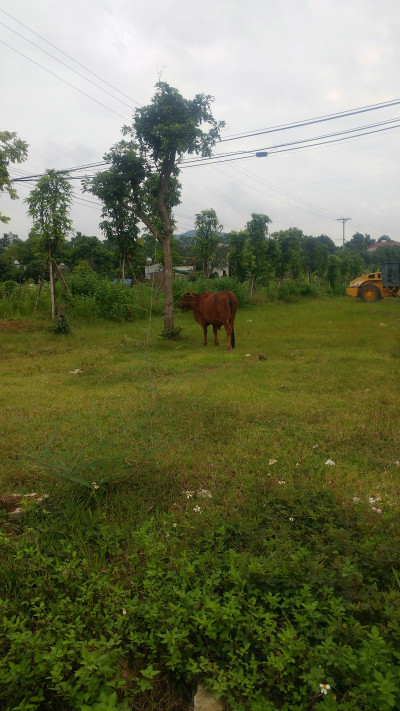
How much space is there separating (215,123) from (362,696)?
1241 centimetres

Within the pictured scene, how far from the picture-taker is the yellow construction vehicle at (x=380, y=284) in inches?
873

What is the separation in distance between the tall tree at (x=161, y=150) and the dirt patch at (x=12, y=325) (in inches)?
190

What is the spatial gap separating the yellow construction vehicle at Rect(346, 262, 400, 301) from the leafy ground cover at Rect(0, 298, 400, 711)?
19.0m

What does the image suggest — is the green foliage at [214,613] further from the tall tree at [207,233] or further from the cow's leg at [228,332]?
the tall tree at [207,233]

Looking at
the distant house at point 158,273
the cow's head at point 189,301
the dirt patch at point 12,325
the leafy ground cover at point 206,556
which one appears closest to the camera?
the leafy ground cover at point 206,556

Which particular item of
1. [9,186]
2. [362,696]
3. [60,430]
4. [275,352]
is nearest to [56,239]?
[9,186]

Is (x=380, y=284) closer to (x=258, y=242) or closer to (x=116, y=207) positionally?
Result: (x=258, y=242)

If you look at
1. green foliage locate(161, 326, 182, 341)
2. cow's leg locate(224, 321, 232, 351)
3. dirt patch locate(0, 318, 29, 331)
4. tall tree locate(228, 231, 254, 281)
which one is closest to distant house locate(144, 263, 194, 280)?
green foliage locate(161, 326, 182, 341)

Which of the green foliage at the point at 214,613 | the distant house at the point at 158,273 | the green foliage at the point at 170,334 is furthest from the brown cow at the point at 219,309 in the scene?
the green foliage at the point at 214,613

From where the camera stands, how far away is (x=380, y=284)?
23.2 meters

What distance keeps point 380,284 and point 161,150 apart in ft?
54.8

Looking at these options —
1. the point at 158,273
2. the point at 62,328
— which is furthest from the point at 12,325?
the point at 158,273

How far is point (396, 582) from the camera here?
85.6 inches

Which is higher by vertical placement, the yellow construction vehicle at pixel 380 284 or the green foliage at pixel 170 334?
the yellow construction vehicle at pixel 380 284
